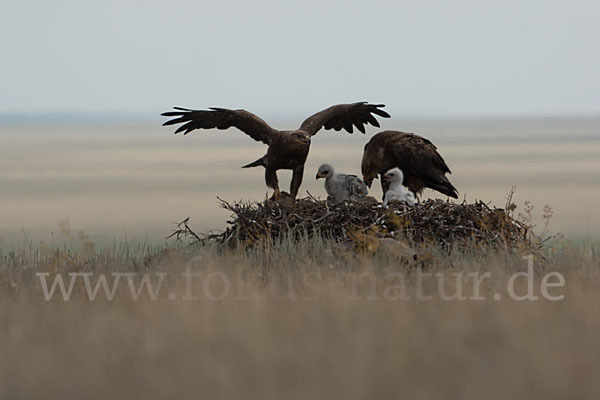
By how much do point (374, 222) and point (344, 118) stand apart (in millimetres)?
3177

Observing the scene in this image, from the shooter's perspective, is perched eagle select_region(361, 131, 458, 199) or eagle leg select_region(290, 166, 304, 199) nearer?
eagle leg select_region(290, 166, 304, 199)

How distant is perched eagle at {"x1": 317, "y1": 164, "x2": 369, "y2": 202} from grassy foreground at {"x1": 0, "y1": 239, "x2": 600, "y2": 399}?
201 cm

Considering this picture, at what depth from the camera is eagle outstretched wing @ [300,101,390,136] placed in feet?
39.2

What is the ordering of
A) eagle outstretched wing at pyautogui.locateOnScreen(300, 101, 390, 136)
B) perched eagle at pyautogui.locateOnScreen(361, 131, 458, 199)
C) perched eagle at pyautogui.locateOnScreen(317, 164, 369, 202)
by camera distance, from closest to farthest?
perched eagle at pyautogui.locateOnScreen(317, 164, 369, 202) < eagle outstretched wing at pyautogui.locateOnScreen(300, 101, 390, 136) < perched eagle at pyautogui.locateOnScreen(361, 131, 458, 199)

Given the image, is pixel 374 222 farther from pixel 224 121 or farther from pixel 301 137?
pixel 224 121

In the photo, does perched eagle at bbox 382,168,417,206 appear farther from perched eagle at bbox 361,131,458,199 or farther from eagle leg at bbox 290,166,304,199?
eagle leg at bbox 290,166,304,199

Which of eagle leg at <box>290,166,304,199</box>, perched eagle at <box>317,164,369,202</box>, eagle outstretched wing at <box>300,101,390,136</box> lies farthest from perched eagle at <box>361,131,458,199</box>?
eagle leg at <box>290,166,304,199</box>

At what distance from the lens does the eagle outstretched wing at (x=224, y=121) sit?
38.2ft

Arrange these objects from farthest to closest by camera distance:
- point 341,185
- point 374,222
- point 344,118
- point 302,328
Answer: point 344,118
point 341,185
point 374,222
point 302,328

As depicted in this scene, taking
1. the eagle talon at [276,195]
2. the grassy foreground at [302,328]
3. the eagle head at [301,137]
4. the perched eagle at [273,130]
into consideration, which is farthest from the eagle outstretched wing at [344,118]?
the grassy foreground at [302,328]

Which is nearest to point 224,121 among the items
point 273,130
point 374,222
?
point 273,130

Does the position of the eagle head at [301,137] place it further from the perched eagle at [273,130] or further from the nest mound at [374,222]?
the nest mound at [374,222]

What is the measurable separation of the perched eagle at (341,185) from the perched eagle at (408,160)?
1099mm

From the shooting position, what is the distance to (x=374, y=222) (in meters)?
10.1
